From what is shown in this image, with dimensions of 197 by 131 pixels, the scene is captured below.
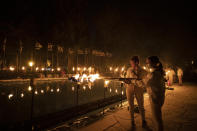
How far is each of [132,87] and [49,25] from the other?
94.8ft

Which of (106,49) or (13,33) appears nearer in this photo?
(13,33)

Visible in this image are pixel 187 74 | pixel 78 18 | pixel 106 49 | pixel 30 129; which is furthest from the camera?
pixel 106 49

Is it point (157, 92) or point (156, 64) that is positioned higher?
point (156, 64)

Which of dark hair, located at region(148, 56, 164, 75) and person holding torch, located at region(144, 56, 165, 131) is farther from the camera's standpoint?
dark hair, located at region(148, 56, 164, 75)

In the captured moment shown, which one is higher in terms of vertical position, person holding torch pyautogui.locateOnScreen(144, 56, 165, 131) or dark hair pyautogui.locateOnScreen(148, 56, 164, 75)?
dark hair pyautogui.locateOnScreen(148, 56, 164, 75)

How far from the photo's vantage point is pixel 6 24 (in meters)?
22.6

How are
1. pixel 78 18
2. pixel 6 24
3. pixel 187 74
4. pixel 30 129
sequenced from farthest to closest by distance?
pixel 78 18 → pixel 187 74 → pixel 6 24 → pixel 30 129

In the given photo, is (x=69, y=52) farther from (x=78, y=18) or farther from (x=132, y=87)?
(x=132, y=87)

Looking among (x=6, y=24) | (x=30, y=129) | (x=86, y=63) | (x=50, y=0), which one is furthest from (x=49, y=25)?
(x=30, y=129)

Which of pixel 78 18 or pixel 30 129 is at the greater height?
pixel 78 18

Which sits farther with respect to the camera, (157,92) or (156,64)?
(156,64)

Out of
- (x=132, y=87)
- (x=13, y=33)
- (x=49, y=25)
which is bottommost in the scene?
(x=132, y=87)

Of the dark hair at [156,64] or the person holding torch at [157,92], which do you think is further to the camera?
the dark hair at [156,64]

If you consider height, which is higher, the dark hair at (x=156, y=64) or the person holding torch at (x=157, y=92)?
the dark hair at (x=156, y=64)
